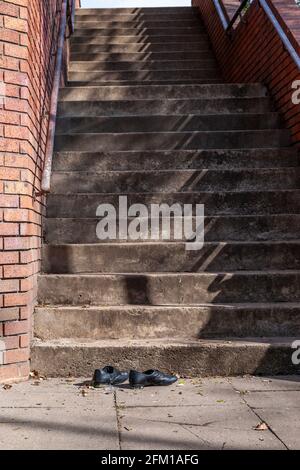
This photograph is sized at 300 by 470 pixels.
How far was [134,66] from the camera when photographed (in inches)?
306

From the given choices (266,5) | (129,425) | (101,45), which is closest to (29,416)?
(129,425)

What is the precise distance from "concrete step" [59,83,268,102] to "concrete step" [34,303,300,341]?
308cm

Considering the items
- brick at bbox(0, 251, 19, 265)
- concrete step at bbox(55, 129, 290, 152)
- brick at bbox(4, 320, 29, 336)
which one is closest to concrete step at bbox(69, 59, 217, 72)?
concrete step at bbox(55, 129, 290, 152)

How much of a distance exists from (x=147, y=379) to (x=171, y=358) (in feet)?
0.93

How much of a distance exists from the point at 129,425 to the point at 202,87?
176 inches

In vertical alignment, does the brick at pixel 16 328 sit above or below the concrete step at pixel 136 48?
below

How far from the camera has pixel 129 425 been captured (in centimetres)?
269

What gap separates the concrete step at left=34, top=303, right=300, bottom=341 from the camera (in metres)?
3.76

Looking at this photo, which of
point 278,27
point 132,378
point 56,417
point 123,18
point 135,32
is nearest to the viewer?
point 56,417

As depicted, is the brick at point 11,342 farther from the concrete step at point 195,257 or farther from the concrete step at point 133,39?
the concrete step at point 133,39

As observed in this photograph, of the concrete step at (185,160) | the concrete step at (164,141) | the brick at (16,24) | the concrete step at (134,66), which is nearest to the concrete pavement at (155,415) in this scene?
the brick at (16,24)

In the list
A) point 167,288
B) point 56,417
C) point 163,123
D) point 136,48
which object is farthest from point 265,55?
point 56,417

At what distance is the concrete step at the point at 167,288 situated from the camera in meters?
4.02

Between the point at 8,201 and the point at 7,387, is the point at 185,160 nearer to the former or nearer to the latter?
the point at 8,201
